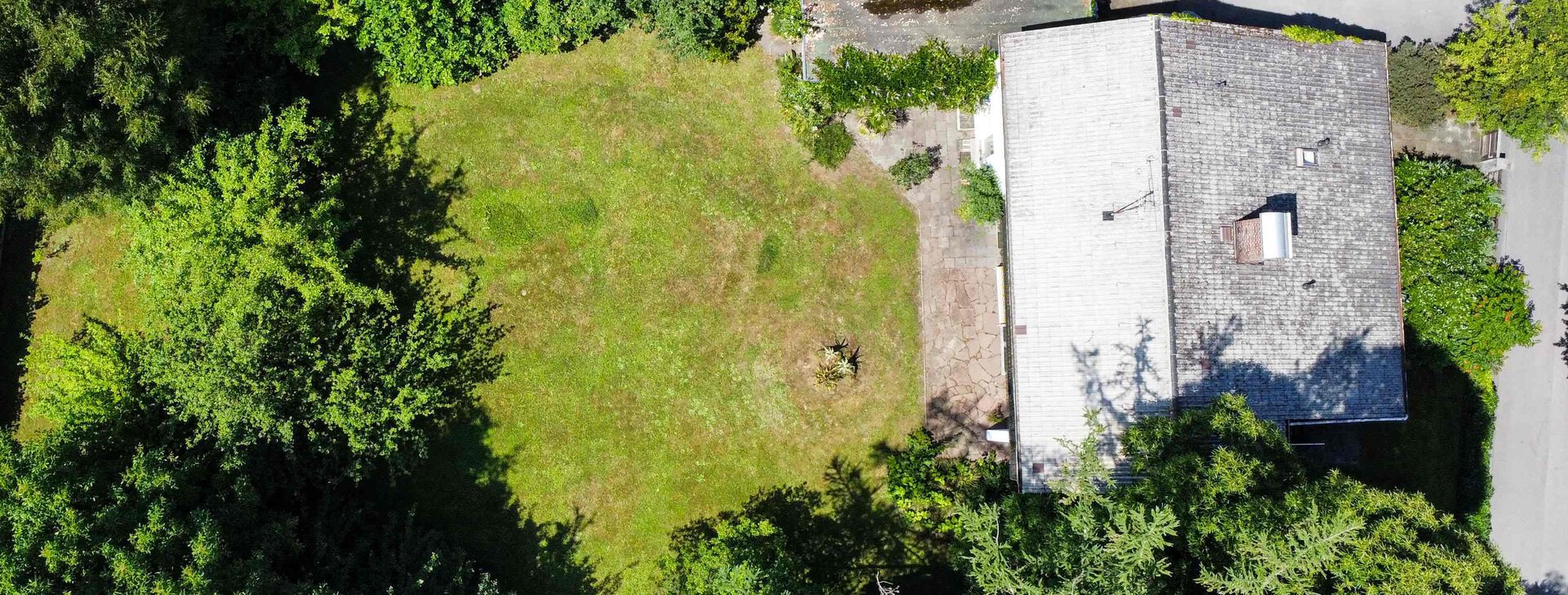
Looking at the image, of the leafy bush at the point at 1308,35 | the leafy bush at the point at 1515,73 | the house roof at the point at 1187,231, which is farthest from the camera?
the leafy bush at the point at 1515,73

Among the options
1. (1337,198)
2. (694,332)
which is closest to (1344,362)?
(1337,198)

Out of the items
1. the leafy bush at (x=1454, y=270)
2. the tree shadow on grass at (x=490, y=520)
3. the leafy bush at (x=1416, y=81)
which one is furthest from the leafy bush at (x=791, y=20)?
the leafy bush at (x=1454, y=270)

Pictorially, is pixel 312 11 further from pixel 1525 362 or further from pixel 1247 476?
pixel 1525 362

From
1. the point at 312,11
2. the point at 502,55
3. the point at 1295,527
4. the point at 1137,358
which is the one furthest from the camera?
the point at 502,55

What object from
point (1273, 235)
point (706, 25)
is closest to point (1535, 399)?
point (1273, 235)

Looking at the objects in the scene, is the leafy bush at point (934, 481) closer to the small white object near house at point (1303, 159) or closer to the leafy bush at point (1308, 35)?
the small white object near house at point (1303, 159)

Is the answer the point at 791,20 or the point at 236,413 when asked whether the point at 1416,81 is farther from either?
the point at 236,413
